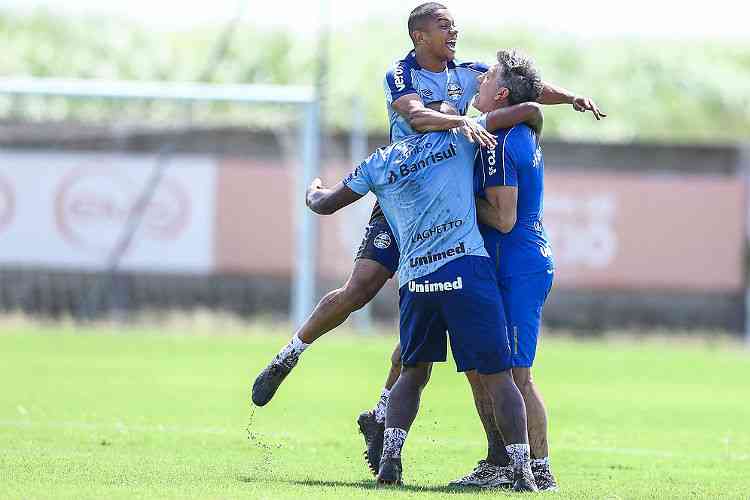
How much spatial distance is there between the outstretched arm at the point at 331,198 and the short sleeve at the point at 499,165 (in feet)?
2.40

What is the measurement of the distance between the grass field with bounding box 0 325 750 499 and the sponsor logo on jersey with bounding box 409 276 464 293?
3.67 ft

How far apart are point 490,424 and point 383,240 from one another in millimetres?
1285

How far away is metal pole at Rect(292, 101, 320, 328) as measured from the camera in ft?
80.9

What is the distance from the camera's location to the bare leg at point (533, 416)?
367 inches

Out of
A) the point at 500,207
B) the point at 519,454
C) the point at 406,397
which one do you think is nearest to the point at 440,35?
the point at 500,207

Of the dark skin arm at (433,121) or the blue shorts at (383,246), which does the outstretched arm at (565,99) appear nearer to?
the dark skin arm at (433,121)

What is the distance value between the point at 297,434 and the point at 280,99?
44.7ft

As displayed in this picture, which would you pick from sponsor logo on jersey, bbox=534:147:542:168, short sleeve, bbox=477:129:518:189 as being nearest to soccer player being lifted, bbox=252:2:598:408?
short sleeve, bbox=477:129:518:189

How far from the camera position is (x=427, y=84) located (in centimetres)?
947

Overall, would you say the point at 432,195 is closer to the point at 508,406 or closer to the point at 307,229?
the point at 508,406

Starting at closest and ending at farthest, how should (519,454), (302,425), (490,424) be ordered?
(519,454), (490,424), (302,425)

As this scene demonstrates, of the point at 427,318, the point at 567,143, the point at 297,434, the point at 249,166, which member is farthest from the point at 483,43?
the point at 427,318

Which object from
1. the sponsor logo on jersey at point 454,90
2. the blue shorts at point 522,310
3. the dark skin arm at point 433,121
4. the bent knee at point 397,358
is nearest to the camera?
the dark skin arm at point 433,121

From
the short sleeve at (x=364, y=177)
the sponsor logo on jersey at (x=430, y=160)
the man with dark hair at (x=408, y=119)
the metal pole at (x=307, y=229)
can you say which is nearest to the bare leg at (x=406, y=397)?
the man with dark hair at (x=408, y=119)
